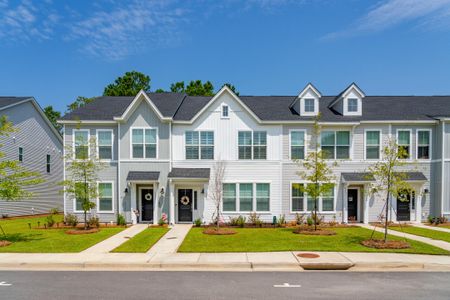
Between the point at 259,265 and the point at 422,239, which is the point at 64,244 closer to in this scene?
the point at 259,265

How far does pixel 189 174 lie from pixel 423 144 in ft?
53.1

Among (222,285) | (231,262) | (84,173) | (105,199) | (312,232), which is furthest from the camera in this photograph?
(105,199)

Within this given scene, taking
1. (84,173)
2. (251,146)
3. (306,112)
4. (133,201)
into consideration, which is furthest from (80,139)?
(306,112)

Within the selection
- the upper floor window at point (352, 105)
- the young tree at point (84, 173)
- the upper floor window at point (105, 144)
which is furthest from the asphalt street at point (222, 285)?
the upper floor window at point (352, 105)

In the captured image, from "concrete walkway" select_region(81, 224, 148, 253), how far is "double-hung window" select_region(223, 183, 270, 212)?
5.60 metres

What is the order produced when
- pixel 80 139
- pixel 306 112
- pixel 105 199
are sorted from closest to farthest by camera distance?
pixel 80 139 < pixel 105 199 < pixel 306 112

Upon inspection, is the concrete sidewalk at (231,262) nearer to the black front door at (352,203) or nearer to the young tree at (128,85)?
the black front door at (352,203)

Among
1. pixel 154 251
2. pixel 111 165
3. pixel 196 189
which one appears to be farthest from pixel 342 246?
pixel 111 165

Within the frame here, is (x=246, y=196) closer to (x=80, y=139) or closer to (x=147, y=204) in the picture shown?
(x=147, y=204)

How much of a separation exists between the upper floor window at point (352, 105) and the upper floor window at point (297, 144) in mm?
4012

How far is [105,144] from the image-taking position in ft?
61.7

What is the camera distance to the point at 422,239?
1371 centimetres

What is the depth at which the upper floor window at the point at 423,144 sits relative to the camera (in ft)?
62.1

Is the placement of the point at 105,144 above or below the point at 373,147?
above
